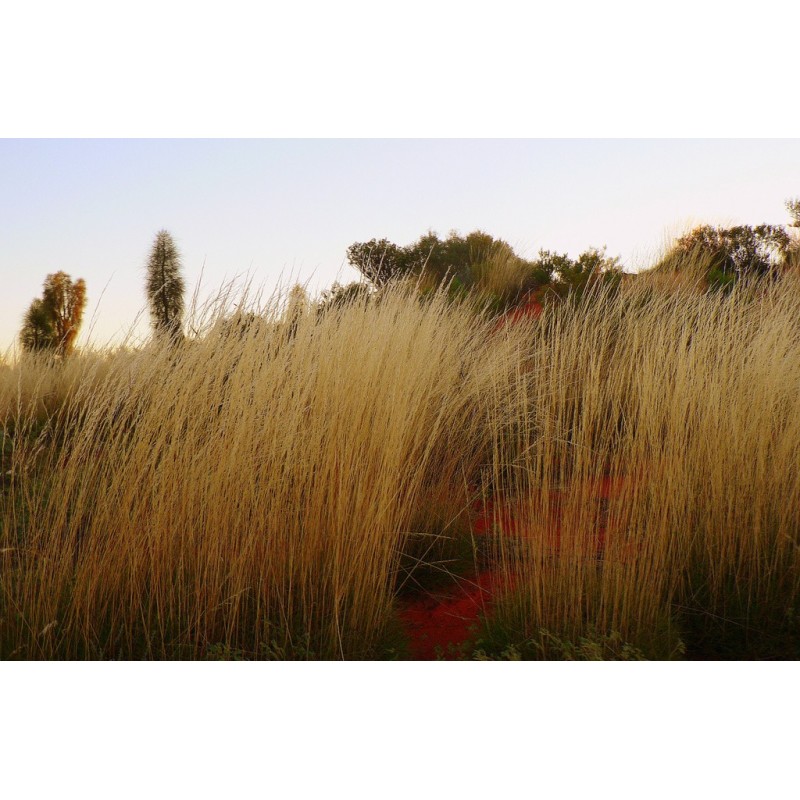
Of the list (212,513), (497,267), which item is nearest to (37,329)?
(212,513)

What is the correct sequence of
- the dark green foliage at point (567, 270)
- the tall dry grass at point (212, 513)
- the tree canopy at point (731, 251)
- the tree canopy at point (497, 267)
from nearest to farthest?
the tall dry grass at point (212, 513), the tree canopy at point (731, 251), the tree canopy at point (497, 267), the dark green foliage at point (567, 270)

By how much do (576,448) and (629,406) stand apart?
0.42 meters

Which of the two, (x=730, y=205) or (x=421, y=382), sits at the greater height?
(x=730, y=205)

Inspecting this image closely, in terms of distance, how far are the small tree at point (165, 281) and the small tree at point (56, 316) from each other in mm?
323

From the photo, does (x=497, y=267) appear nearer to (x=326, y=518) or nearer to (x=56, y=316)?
(x=56, y=316)

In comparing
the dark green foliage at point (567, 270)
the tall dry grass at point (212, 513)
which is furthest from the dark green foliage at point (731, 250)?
the tall dry grass at point (212, 513)

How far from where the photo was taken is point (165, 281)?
293cm

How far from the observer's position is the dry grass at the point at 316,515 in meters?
→ 2.04

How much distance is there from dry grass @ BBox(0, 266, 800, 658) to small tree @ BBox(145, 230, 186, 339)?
0.47m

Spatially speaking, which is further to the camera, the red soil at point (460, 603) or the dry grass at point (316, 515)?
the red soil at point (460, 603)

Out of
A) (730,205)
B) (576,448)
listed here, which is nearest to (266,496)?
(576,448)

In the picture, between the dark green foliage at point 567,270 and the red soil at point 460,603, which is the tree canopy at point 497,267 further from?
the red soil at point 460,603
